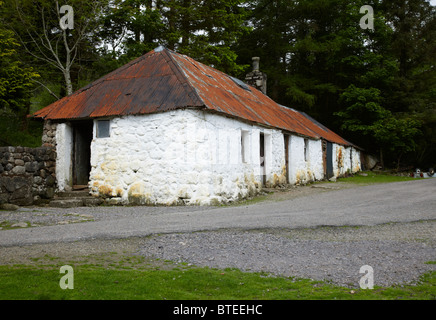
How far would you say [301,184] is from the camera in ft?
65.5

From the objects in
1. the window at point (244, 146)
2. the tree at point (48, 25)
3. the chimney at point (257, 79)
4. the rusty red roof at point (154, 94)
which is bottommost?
the window at point (244, 146)

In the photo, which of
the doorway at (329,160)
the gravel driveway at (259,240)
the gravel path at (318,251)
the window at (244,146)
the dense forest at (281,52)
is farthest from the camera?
the doorway at (329,160)

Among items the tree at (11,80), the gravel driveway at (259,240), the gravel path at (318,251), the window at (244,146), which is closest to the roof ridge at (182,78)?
the window at (244,146)

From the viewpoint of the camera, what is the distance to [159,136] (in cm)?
1248

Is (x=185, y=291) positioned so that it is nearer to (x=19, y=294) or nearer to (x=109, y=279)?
(x=109, y=279)

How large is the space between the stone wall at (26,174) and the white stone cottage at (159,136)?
43cm

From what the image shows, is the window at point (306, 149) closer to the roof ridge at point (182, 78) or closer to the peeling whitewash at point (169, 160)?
the peeling whitewash at point (169, 160)

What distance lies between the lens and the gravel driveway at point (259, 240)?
5.24 m

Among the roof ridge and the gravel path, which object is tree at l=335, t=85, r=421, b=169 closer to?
the roof ridge

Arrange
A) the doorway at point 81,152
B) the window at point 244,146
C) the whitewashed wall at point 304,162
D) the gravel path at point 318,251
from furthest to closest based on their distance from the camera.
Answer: the whitewashed wall at point 304,162
the window at point 244,146
the doorway at point 81,152
the gravel path at point 318,251

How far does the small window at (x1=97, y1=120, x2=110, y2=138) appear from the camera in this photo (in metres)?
13.4

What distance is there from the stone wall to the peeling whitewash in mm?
436

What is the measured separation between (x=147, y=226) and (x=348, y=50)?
30382 mm

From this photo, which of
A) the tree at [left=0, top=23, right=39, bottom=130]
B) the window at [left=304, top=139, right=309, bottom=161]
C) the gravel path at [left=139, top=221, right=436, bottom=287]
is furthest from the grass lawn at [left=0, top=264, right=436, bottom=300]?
the window at [left=304, top=139, right=309, bottom=161]
